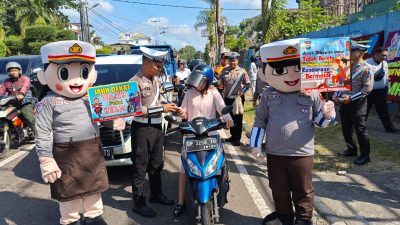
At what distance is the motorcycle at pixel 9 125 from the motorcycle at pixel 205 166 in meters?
4.92

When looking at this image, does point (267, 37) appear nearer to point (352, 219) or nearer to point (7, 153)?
point (7, 153)

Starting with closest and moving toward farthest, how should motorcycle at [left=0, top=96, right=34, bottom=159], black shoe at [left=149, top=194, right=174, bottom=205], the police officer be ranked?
1. the police officer
2. black shoe at [left=149, top=194, right=174, bottom=205]
3. motorcycle at [left=0, top=96, right=34, bottom=159]

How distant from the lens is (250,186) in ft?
16.9

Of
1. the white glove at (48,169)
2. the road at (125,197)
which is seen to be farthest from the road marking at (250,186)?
the white glove at (48,169)

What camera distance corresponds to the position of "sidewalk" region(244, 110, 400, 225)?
3.95 metres

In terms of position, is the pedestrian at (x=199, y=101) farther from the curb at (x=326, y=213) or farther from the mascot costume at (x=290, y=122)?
the curb at (x=326, y=213)

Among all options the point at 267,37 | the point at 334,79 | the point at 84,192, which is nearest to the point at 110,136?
the point at 84,192

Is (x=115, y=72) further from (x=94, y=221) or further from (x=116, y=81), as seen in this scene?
(x=94, y=221)

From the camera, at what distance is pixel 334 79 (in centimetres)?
316

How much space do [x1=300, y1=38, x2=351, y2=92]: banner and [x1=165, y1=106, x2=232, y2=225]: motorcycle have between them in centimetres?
103

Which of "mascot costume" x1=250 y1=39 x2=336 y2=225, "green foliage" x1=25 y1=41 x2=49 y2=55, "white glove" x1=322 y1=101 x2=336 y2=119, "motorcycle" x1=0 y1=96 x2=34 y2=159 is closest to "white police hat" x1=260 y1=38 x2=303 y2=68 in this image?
"mascot costume" x1=250 y1=39 x2=336 y2=225

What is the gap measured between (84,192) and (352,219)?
2825 millimetres

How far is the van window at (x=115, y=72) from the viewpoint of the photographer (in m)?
6.23

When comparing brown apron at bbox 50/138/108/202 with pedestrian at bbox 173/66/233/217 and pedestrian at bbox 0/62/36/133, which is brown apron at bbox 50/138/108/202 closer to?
pedestrian at bbox 173/66/233/217
